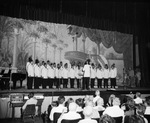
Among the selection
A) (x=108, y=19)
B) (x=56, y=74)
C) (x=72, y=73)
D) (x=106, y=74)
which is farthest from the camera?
(x=108, y=19)

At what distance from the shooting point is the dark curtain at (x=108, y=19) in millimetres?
10320

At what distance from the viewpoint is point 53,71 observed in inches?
400

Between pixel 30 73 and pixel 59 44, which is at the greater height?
pixel 59 44

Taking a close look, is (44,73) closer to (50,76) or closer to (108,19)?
A: (50,76)

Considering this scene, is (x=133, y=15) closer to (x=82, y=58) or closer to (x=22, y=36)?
(x=82, y=58)

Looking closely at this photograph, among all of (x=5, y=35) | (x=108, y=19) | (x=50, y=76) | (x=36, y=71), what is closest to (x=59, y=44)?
(x=50, y=76)

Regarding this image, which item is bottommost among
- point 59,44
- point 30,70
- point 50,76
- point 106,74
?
point 50,76

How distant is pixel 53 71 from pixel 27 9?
13.5 ft

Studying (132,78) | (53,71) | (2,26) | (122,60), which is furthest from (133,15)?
(2,26)

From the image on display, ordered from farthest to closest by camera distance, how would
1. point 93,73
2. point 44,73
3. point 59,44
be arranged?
1. point 59,44
2. point 93,73
3. point 44,73

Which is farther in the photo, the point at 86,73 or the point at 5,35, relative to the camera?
the point at 5,35

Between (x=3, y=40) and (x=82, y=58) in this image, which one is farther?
(x=82, y=58)

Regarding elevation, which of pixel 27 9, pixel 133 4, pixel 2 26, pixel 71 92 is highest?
pixel 133 4

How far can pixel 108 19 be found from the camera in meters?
13.1
